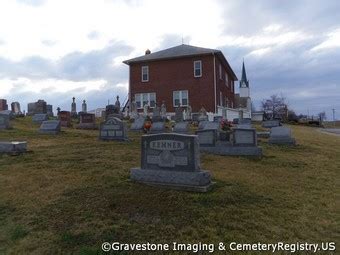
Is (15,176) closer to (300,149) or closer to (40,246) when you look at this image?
(40,246)

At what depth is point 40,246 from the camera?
219 inches

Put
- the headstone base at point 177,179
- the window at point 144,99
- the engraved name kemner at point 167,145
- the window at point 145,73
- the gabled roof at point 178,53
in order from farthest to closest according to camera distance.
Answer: the window at point 145,73, the window at point 144,99, the gabled roof at point 178,53, the engraved name kemner at point 167,145, the headstone base at point 177,179

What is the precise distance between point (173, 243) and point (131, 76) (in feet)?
126

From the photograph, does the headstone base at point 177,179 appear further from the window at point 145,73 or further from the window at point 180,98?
the window at point 145,73

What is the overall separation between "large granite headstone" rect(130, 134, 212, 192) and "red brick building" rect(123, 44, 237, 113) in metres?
31.6

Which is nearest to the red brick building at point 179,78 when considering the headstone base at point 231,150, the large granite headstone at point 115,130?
the large granite headstone at point 115,130

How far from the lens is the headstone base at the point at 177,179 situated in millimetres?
7496

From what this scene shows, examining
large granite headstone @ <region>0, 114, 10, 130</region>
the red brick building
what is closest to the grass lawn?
large granite headstone @ <region>0, 114, 10, 130</region>

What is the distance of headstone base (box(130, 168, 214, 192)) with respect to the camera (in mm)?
7496

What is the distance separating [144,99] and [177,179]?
34859mm

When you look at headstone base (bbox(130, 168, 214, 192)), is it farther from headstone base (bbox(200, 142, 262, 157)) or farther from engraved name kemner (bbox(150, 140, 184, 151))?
headstone base (bbox(200, 142, 262, 157))

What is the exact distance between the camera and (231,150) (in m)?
13.1

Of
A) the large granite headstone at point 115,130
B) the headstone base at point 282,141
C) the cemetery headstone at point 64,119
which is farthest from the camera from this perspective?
the cemetery headstone at point 64,119

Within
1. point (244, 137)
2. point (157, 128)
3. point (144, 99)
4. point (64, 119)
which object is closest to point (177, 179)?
point (244, 137)
